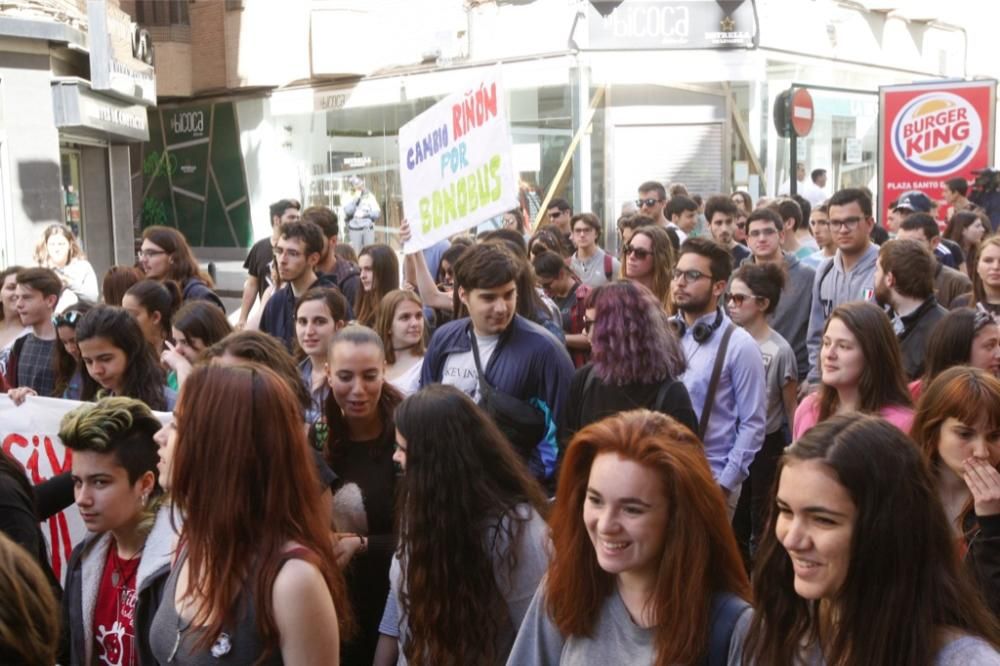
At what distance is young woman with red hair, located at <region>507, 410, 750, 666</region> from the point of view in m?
2.64

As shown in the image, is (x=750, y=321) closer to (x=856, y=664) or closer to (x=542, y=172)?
(x=856, y=664)

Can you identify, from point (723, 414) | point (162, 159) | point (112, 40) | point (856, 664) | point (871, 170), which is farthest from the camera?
point (162, 159)

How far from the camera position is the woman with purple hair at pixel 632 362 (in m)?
4.83

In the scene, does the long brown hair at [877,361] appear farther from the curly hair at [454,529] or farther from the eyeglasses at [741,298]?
the curly hair at [454,529]

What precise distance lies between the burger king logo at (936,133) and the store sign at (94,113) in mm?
9573

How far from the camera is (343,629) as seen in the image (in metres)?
3.23

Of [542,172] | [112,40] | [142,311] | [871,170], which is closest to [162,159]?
[542,172]

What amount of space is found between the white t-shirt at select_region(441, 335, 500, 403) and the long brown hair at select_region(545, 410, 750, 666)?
227 cm

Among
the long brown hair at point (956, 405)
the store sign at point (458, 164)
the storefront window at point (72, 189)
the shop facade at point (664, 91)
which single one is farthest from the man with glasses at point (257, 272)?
the shop facade at point (664, 91)

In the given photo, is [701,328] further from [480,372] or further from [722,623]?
[722,623]

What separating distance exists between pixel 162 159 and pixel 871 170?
57.4 feet

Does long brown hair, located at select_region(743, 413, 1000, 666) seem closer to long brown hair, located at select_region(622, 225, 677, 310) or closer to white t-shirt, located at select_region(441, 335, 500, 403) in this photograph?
white t-shirt, located at select_region(441, 335, 500, 403)

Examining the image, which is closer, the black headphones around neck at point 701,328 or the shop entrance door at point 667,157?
the black headphones around neck at point 701,328

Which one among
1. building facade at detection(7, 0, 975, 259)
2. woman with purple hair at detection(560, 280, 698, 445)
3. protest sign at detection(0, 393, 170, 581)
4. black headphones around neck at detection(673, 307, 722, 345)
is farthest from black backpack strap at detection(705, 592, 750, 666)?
building facade at detection(7, 0, 975, 259)
